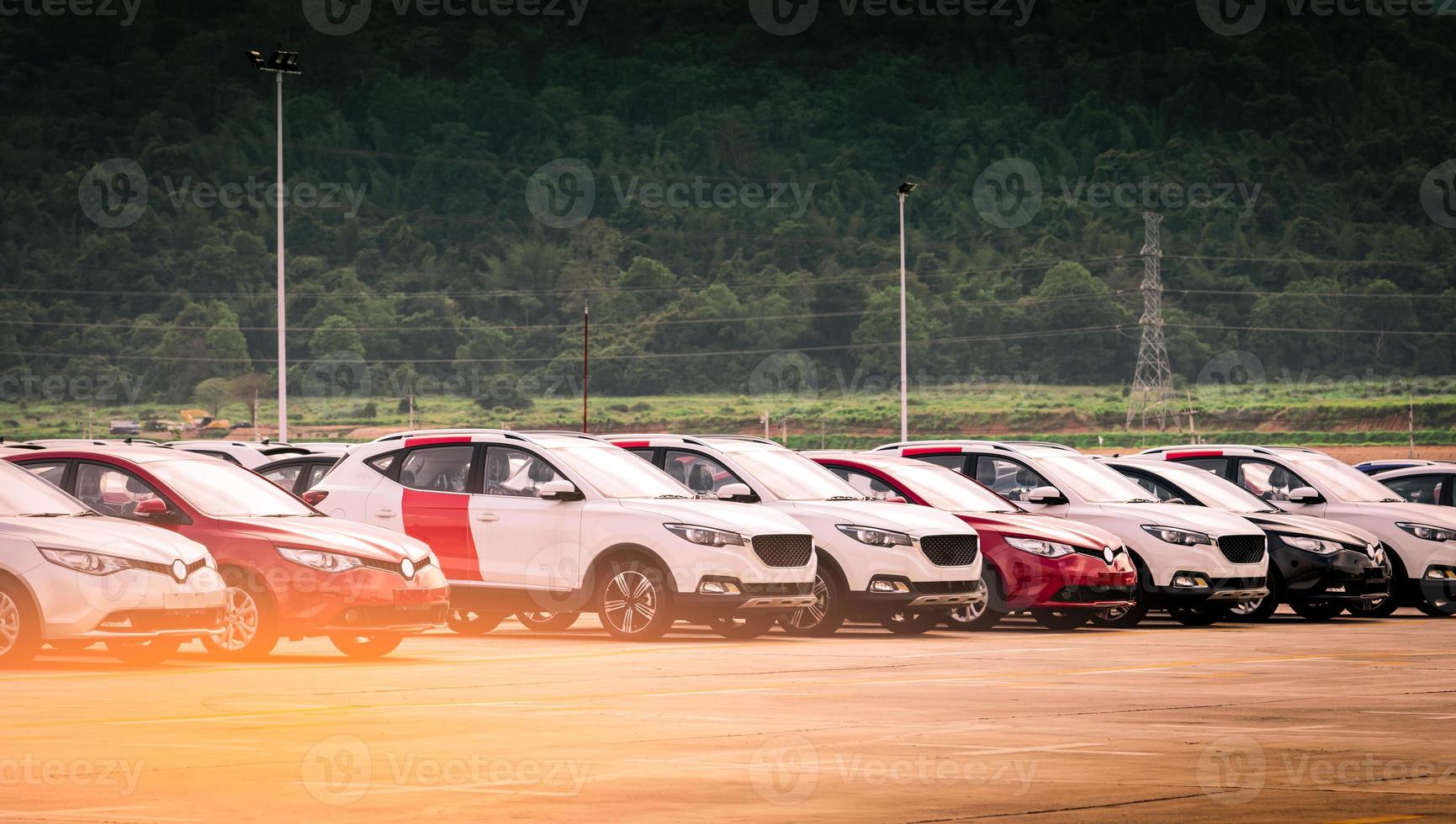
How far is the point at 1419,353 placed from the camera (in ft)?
547

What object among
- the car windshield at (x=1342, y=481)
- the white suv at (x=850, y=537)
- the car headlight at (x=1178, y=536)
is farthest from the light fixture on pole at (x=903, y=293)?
the white suv at (x=850, y=537)

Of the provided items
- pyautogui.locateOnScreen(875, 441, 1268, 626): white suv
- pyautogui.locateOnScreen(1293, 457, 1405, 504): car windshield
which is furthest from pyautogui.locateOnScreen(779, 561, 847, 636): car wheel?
pyautogui.locateOnScreen(1293, 457, 1405, 504): car windshield

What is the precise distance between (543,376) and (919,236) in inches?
1563

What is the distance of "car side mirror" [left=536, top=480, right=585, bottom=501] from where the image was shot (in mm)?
19719

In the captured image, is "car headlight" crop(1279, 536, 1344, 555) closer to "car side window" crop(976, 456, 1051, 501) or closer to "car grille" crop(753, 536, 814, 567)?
"car side window" crop(976, 456, 1051, 501)

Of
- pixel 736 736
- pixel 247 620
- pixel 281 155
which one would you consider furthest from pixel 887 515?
pixel 281 155

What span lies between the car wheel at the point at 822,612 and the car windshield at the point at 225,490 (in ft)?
16.2

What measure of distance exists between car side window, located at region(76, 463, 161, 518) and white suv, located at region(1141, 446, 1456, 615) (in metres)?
12.4

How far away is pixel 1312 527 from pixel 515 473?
8960mm

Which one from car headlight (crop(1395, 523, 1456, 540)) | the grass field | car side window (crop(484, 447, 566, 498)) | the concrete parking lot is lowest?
the concrete parking lot

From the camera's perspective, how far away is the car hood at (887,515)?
20.6 meters

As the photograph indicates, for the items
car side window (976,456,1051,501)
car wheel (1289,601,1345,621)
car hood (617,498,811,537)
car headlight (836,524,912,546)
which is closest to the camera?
car hood (617,498,811,537)

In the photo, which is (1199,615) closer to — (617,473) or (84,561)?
(617,473)

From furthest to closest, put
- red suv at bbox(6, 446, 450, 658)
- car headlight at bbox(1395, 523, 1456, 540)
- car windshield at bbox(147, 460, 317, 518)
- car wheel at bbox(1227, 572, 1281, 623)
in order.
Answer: car headlight at bbox(1395, 523, 1456, 540) < car wheel at bbox(1227, 572, 1281, 623) < car windshield at bbox(147, 460, 317, 518) < red suv at bbox(6, 446, 450, 658)
